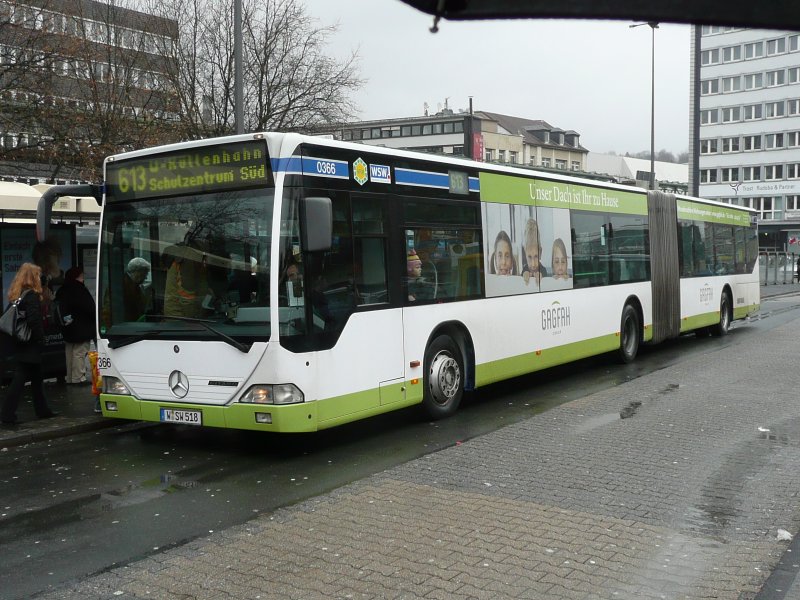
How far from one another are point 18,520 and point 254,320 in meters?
2.57

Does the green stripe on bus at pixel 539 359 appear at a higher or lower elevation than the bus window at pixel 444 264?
lower

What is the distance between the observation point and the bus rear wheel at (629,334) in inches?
610

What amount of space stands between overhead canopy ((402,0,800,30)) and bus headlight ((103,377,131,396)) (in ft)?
24.6

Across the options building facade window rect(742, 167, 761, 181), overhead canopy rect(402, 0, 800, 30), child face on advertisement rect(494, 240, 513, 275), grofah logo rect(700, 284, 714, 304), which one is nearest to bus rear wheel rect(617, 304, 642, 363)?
grofah logo rect(700, 284, 714, 304)

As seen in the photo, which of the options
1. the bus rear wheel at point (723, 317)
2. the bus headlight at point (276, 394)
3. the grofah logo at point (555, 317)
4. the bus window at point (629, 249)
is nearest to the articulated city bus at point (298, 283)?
the bus headlight at point (276, 394)

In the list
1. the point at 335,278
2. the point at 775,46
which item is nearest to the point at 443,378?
the point at 335,278

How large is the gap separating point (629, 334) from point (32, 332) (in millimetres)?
10305

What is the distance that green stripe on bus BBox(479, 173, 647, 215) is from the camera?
456 inches

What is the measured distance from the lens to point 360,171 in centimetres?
899

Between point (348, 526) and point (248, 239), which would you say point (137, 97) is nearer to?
point (248, 239)

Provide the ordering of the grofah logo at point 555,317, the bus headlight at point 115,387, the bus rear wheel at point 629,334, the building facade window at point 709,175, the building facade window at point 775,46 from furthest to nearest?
the building facade window at point 709,175, the building facade window at point 775,46, the bus rear wheel at point 629,334, the grofah logo at point 555,317, the bus headlight at point 115,387

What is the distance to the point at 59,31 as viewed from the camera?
1989 centimetres

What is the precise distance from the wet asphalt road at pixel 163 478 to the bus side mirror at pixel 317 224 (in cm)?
205

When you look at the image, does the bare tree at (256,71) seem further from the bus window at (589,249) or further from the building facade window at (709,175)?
the building facade window at (709,175)
